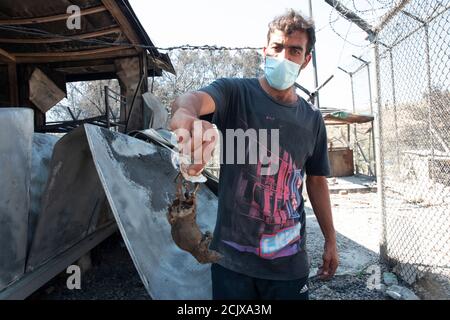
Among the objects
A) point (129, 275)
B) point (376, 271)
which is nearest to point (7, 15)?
point (129, 275)

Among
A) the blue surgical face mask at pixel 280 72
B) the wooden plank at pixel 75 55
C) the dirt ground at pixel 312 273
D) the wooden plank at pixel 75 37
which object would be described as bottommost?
the dirt ground at pixel 312 273

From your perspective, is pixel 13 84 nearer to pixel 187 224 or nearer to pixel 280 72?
pixel 280 72

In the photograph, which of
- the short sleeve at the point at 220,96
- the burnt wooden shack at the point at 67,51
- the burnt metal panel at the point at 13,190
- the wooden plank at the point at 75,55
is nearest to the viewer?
the short sleeve at the point at 220,96

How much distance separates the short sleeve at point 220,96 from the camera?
1.50 meters

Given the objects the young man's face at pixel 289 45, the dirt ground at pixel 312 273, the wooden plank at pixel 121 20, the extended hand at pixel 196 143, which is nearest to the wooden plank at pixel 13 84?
the wooden plank at pixel 121 20

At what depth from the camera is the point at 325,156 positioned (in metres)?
1.96

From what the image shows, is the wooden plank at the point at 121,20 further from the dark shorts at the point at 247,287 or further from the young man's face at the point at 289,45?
the dark shorts at the point at 247,287

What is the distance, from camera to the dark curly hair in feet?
5.56

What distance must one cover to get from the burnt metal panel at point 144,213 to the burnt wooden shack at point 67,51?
9.14ft

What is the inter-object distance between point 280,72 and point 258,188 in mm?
603

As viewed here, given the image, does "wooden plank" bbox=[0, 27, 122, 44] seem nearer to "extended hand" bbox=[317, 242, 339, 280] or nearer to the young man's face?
the young man's face

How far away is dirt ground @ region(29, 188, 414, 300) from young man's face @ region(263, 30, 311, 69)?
2308 millimetres

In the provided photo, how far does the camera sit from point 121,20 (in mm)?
5594

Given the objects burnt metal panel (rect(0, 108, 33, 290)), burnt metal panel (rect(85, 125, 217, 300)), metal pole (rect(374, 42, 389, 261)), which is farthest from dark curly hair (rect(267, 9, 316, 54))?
metal pole (rect(374, 42, 389, 261))
